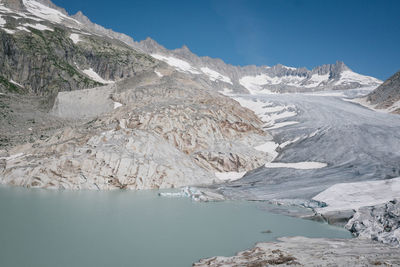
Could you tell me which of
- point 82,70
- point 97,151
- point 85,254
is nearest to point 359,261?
point 85,254

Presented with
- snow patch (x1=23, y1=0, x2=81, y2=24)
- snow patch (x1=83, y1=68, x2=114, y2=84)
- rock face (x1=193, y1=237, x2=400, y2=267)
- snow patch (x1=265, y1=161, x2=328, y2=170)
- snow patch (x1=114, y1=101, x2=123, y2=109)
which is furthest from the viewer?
snow patch (x1=23, y1=0, x2=81, y2=24)

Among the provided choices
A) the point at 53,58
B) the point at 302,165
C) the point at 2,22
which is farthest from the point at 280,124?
the point at 2,22

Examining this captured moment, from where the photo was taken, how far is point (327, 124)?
97.9 ft

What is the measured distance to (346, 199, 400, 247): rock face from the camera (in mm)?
9492

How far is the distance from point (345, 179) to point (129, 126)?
18.1 metres

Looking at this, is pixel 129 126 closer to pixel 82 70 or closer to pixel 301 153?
pixel 301 153

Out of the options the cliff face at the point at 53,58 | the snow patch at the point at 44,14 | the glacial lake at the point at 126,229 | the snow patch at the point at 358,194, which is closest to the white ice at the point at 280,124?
the snow patch at the point at 358,194

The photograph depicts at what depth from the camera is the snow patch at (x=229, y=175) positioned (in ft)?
75.4

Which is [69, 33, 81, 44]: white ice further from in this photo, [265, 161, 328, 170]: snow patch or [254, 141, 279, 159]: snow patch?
[265, 161, 328, 170]: snow patch

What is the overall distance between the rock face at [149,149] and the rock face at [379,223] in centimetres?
1168

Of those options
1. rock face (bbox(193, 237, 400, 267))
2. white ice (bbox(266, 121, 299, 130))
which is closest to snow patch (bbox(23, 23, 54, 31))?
white ice (bbox(266, 121, 299, 130))

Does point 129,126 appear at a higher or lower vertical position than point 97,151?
higher

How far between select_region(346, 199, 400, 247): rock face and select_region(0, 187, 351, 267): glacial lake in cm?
66

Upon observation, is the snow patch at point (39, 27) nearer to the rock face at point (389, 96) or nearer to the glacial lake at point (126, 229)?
the glacial lake at point (126, 229)
